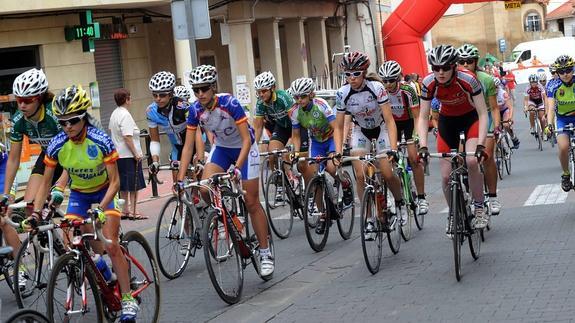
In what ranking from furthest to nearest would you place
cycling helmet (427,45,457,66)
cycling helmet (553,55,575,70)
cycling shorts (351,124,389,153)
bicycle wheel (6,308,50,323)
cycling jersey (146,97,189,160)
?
1. cycling helmet (553,55,575,70)
2. cycling jersey (146,97,189,160)
3. cycling shorts (351,124,389,153)
4. cycling helmet (427,45,457,66)
5. bicycle wheel (6,308,50,323)

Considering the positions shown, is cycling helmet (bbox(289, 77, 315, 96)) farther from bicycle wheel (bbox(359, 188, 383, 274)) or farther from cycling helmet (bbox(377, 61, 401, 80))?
bicycle wheel (bbox(359, 188, 383, 274))

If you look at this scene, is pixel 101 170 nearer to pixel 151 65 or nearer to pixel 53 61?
pixel 53 61

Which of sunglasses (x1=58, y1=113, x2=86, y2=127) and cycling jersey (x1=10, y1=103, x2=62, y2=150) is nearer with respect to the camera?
sunglasses (x1=58, y1=113, x2=86, y2=127)

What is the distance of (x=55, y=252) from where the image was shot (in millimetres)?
8555

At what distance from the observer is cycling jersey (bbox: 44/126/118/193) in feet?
26.3

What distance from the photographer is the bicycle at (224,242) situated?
9.17 metres

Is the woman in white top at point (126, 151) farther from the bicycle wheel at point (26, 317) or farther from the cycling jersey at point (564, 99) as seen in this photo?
the bicycle wheel at point (26, 317)

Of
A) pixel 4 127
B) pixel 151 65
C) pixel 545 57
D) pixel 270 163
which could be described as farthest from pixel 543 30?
pixel 270 163

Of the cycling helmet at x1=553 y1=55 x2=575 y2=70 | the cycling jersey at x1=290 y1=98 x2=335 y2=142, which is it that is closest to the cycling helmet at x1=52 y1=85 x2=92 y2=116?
the cycling jersey at x1=290 y1=98 x2=335 y2=142

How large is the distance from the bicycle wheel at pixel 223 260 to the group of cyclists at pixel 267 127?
526 millimetres

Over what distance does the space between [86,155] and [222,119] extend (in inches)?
97.4

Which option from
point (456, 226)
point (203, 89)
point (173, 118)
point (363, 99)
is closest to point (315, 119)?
point (363, 99)

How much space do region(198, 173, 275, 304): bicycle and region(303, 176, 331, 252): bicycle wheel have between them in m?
1.90

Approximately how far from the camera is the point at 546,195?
15.6 meters
